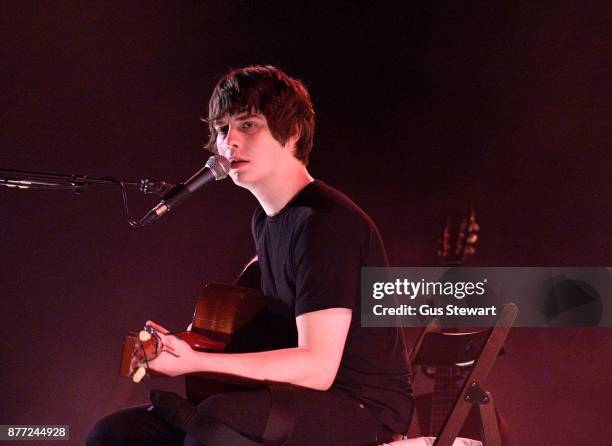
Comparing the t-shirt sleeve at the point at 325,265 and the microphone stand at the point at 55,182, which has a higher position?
the microphone stand at the point at 55,182

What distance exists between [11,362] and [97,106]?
4.31 feet

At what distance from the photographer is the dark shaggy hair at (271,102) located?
2297mm

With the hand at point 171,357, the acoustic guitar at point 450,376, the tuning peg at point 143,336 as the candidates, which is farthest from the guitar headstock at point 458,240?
the tuning peg at point 143,336

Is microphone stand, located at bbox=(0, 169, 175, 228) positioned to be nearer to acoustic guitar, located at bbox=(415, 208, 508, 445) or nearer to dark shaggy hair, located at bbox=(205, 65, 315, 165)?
dark shaggy hair, located at bbox=(205, 65, 315, 165)

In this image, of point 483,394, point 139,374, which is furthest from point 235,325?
point 483,394

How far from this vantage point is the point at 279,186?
222 cm

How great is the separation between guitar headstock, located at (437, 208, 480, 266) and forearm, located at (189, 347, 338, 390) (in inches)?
60.5

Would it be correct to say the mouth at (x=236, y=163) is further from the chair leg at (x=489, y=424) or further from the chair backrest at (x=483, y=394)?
the chair leg at (x=489, y=424)

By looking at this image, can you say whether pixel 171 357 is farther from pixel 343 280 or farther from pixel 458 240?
pixel 458 240

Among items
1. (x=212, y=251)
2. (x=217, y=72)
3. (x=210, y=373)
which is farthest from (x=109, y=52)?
(x=210, y=373)

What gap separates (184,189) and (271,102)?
50 centimetres

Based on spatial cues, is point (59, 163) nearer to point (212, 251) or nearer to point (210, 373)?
point (212, 251)

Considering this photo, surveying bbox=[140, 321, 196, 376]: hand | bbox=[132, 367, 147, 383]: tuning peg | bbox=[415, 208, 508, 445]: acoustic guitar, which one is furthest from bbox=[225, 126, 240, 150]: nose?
bbox=[415, 208, 508, 445]: acoustic guitar

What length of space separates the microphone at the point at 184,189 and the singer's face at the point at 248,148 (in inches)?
5.2
